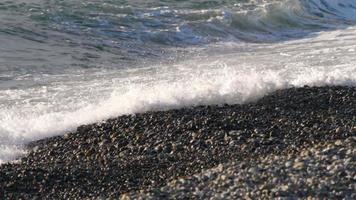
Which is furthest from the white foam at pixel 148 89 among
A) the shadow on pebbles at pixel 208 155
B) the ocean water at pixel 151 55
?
the shadow on pebbles at pixel 208 155

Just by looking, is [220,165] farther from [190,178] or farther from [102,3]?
[102,3]

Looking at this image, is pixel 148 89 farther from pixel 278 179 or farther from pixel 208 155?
pixel 278 179

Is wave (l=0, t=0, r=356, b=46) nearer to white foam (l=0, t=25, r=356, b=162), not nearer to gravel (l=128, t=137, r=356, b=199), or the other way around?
white foam (l=0, t=25, r=356, b=162)

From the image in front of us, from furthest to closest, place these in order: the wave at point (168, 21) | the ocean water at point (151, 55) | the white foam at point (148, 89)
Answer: the wave at point (168, 21), the ocean water at point (151, 55), the white foam at point (148, 89)

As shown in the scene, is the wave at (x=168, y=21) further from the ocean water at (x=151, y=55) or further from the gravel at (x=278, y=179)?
the gravel at (x=278, y=179)

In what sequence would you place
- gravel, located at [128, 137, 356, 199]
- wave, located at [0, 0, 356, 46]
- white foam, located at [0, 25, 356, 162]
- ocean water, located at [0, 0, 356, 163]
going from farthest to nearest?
→ wave, located at [0, 0, 356, 46]
ocean water, located at [0, 0, 356, 163]
white foam, located at [0, 25, 356, 162]
gravel, located at [128, 137, 356, 199]

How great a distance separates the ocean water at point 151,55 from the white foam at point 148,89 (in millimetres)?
18

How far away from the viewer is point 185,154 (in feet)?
26.9

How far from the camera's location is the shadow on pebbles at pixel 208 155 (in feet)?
21.7

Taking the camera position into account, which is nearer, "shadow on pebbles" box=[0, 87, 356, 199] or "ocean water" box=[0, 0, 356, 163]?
"shadow on pebbles" box=[0, 87, 356, 199]

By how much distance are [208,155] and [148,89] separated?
3791 millimetres

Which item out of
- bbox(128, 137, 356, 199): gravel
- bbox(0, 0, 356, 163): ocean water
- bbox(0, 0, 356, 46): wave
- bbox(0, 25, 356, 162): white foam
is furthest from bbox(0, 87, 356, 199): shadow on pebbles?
bbox(0, 0, 356, 46): wave

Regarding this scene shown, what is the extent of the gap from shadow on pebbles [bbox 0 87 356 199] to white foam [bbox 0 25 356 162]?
0.51 m

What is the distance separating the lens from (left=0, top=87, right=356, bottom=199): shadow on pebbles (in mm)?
6609
